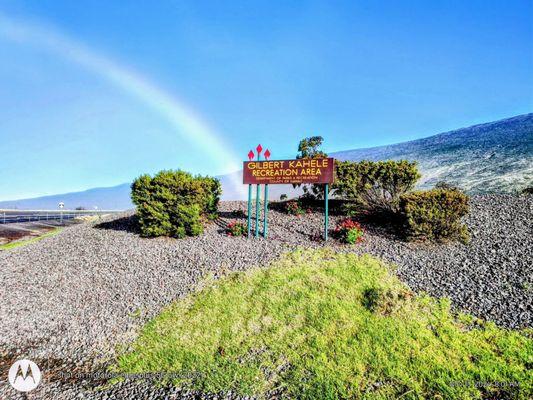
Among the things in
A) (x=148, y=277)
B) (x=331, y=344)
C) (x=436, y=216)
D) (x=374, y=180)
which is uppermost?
(x=374, y=180)

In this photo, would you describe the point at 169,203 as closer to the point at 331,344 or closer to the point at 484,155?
the point at 331,344

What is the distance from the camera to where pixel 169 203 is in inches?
601

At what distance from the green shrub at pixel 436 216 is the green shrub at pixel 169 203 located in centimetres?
912

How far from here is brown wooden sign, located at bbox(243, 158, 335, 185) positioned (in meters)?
14.2

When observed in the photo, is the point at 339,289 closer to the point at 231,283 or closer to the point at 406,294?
the point at 406,294

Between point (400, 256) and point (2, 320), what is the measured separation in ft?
42.9

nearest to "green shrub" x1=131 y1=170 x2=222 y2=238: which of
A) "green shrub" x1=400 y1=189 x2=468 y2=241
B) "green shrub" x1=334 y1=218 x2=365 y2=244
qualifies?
"green shrub" x1=334 y1=218 x2=365 y2=244

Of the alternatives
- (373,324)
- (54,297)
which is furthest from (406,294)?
(54,297)

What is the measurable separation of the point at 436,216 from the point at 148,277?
11.0 metres

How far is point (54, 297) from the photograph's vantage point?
36.6 ft

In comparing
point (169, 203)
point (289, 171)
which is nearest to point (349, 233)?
point (289, 171)

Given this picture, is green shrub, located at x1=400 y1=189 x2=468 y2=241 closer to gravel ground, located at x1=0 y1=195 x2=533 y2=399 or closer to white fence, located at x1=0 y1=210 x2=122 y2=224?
gravel ground, located at x1=0 y1=195 x2=533 y2=399

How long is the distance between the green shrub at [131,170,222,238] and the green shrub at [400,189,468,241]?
912cm

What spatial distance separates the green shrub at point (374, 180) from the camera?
53.9 ft
